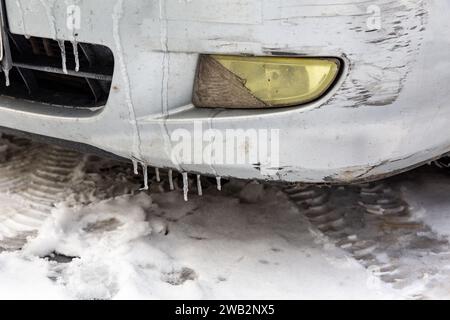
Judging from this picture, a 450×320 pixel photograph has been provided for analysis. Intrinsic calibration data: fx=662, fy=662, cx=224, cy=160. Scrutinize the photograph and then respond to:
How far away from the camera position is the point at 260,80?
209cm

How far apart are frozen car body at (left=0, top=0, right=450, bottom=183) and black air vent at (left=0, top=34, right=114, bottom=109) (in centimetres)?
10

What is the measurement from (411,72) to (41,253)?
1.48m

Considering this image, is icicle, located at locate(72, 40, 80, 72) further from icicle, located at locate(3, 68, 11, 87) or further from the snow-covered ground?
the snow-covered ground

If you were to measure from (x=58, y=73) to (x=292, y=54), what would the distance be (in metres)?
0.90

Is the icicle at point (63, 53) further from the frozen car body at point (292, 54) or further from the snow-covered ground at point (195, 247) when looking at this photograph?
the snow-covered ground at point (195, 247)

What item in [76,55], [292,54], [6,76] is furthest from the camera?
[6,76]

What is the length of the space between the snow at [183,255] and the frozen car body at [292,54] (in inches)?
15.3

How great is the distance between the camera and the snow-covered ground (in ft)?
7.50

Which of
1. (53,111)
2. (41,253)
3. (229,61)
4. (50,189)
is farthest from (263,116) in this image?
(50,189)

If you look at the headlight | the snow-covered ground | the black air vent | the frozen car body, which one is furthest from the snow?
the headlight

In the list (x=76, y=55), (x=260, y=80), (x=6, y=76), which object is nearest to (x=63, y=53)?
(x=76, y=55)

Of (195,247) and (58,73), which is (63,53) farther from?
(195,247)

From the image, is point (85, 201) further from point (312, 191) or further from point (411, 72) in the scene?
point (411, 72)
